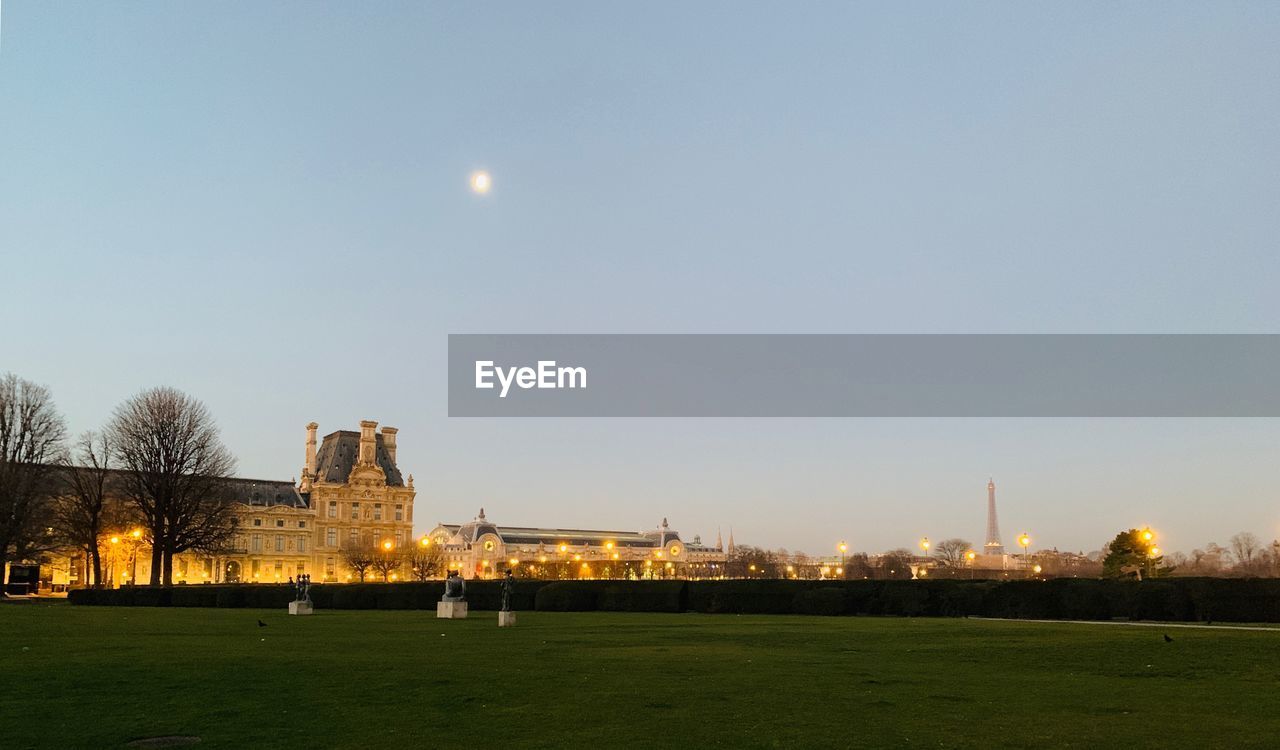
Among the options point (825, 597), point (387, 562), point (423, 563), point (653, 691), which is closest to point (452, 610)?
point (825, 597)

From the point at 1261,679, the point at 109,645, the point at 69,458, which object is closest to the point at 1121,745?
the point at 1261,679

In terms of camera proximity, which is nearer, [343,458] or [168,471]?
[168,471]

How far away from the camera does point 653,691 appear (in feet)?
55.1

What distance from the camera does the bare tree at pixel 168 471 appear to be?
267ft

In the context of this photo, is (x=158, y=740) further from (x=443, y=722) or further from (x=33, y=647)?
(x=33, y=647)

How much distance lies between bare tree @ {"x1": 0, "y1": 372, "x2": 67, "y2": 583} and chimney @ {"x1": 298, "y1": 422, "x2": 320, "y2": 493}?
70839mm

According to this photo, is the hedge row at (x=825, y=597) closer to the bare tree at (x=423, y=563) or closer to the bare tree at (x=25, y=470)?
the bare tree at (x=25, y=470)

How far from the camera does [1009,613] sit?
44062 millimetres

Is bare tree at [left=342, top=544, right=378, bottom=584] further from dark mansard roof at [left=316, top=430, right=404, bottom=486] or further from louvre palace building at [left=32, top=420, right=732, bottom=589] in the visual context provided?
dark mansard roof at [left=316, top=430, right=404, bottom=486]

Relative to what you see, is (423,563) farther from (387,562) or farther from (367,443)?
(367,443)

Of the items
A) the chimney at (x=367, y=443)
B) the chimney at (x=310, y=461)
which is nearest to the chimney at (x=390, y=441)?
the chimney at (x=367, y=443)

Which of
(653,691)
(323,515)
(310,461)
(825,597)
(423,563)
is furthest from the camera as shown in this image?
(310,461)

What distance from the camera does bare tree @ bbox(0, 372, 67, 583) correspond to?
7012cm

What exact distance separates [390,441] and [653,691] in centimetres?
14607
